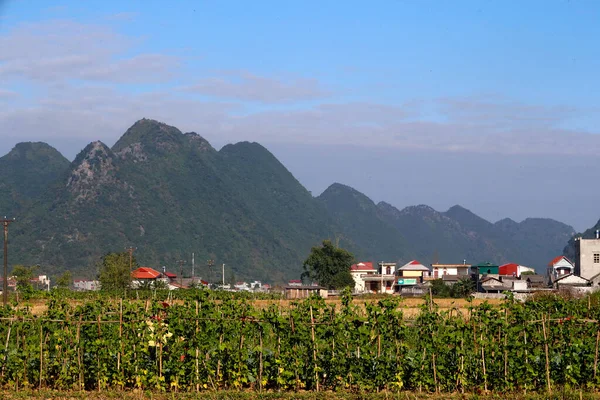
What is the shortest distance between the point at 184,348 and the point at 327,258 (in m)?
79.2

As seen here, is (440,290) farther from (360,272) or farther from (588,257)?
(360,272)

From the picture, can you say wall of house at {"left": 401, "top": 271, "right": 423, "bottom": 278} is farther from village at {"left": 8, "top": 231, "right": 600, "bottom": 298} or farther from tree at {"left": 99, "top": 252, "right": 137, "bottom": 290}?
tree at {"left": 99, "top": 252, "right": 137, "bottom": 290}

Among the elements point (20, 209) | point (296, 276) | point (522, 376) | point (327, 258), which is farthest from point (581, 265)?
point (20, 209)

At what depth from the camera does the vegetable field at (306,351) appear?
47.4 feet

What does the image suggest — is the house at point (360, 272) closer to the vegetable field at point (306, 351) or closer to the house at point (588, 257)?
the house at point (588, 257)

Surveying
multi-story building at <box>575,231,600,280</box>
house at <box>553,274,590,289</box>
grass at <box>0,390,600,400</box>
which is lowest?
grass at <box>0,390,600,400</box>

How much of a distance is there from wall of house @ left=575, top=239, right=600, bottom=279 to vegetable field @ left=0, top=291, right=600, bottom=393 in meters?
57.4

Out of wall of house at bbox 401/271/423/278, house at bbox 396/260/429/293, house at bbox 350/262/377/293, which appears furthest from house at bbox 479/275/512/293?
house at bbox 350/262/377/293

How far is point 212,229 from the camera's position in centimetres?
18050

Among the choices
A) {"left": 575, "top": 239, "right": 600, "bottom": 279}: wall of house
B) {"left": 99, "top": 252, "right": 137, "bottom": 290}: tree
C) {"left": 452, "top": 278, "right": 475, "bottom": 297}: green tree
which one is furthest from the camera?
{"left": 99, "top": 252, "right": 137, "bottom": 290}: tree

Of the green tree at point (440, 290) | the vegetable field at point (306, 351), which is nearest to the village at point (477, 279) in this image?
the green tree at point (440, 290)

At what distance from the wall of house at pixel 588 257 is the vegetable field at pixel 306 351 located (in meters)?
57.4

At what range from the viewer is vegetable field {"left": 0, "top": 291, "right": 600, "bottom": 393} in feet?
47.4

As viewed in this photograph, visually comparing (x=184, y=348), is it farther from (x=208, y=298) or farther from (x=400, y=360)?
(x=400, y=360)
